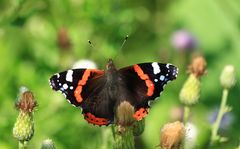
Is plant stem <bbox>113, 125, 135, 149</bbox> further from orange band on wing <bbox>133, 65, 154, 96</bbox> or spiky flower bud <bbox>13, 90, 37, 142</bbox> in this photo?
spiky flower bud <bbox>13, 90, 37, 142</bbox>

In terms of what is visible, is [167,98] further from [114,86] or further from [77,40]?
[114,86]

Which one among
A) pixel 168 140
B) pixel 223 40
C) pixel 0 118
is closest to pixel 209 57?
pixel 223 40

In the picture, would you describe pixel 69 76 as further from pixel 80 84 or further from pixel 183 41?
pixel 183 41

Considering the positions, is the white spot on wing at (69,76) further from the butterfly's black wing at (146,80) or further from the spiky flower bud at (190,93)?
the spiky flower bud at (190,93)

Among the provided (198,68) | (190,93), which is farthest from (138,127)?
(198,68)

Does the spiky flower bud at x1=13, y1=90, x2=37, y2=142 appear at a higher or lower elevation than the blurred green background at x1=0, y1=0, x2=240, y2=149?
lower

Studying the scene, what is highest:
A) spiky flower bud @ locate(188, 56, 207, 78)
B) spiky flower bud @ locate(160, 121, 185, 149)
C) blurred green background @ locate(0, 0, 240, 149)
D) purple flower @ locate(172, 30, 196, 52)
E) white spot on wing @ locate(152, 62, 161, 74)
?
purple flower @ locate(172, 30, 196, 52)

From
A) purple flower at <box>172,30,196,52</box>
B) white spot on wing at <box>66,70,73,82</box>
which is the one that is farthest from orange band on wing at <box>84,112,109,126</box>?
purple flower at <box>172,30,196,52</box>
